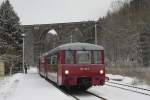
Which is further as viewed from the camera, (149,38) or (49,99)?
(149,38)

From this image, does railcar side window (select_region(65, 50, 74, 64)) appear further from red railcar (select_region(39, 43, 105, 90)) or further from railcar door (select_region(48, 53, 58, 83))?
railcar door (select_region(48, 53, 58, 83))

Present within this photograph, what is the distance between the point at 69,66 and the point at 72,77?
63 cm

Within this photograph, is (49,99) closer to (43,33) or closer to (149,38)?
(149,38)

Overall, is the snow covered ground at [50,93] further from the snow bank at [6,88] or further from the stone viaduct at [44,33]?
the stone viaduct at [44,33]

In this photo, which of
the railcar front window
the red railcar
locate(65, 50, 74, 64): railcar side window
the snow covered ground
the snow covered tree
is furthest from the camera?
the snow covered tree

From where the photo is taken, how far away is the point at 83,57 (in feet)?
75.8

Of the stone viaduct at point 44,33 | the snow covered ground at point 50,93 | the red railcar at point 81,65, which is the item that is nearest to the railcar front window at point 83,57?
the red railcar at point 81,65

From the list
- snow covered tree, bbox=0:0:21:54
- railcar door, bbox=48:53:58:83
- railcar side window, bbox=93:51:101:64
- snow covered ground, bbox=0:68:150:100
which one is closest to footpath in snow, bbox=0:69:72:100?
snow covered ground, bbox=0:68:150:100

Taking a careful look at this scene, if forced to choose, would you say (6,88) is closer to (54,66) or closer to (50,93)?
(54,66)

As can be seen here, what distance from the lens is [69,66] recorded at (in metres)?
22.7

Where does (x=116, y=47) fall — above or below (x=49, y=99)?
above

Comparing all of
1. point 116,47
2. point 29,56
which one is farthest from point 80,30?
point 116,47

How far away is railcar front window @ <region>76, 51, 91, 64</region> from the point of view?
75.2 feet

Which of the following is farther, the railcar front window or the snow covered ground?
the railcar front window
